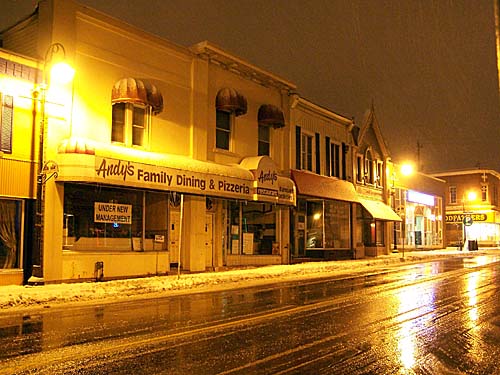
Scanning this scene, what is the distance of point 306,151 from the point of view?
28.5 metres

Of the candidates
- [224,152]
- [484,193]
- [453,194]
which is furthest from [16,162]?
[453,194]

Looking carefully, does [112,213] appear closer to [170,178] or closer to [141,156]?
[141,156]

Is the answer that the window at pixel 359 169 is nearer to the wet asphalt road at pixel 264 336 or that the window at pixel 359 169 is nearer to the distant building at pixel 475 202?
the wet asphalt road at pixel 264 336

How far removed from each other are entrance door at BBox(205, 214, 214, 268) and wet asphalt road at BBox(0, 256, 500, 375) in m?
7.13

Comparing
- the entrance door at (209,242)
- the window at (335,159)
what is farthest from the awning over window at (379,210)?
the entrance door at (209,242)

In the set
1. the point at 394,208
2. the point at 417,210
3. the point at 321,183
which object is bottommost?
the point at 394,208

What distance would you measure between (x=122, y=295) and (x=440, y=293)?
27.2 ft

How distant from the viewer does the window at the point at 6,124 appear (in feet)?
49.8

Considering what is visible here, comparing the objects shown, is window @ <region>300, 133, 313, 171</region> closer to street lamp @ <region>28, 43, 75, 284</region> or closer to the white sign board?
the white sign board

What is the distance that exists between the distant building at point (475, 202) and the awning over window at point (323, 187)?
3704cm

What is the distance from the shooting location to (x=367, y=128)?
117 feet

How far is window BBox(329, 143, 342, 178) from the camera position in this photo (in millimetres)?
30953

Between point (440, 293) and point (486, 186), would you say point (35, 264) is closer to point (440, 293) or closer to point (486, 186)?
point (440, 293)

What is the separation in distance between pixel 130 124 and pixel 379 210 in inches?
826
